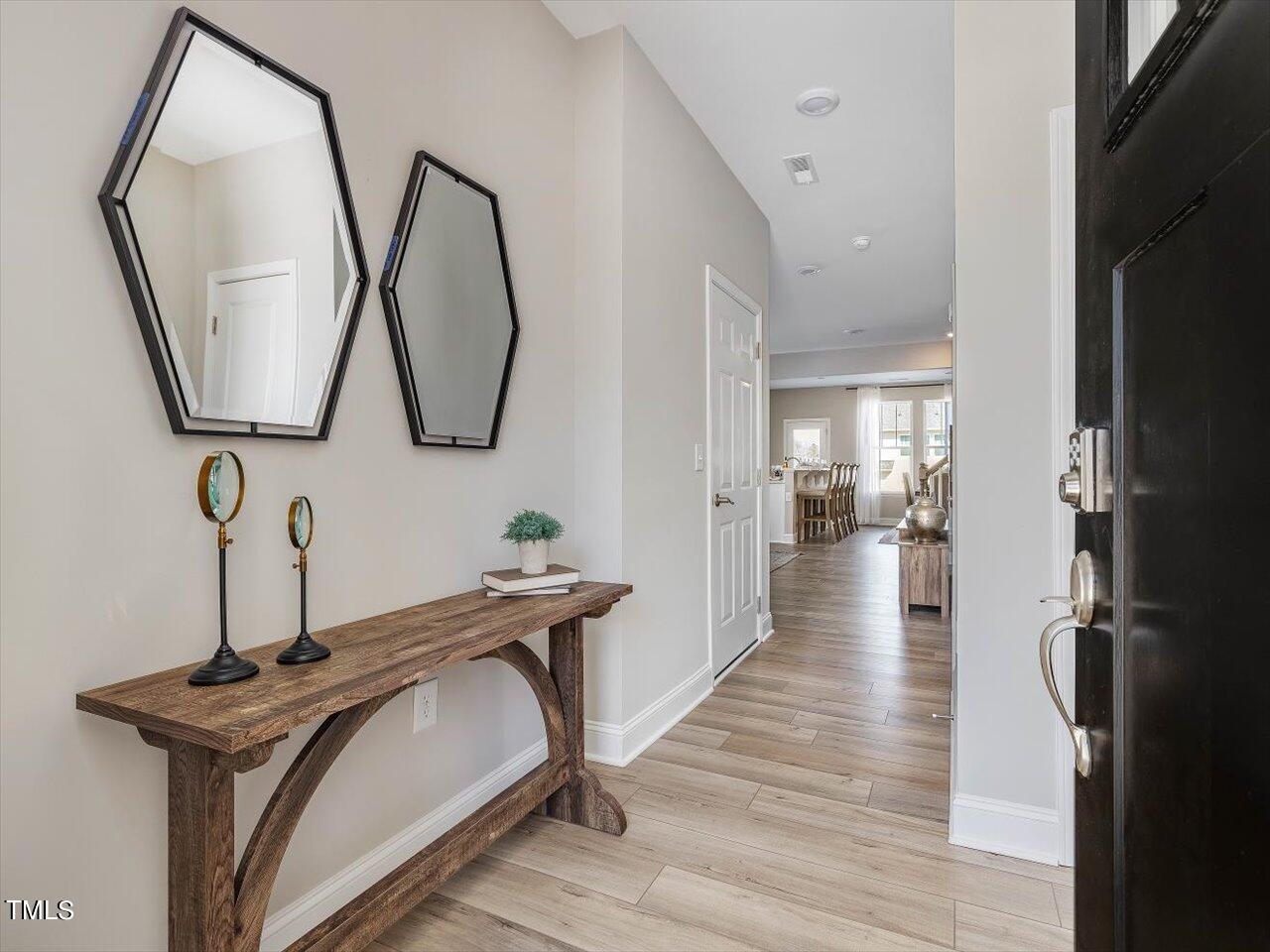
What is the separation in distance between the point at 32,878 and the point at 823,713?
2.54 m

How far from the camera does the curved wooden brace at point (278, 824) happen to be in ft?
3.53

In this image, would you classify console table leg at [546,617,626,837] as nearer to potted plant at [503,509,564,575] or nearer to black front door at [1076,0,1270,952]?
potted plant at [503,509,564,575]

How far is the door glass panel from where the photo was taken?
0.47 m

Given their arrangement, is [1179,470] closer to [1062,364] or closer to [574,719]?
[1062,364]

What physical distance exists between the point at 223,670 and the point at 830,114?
3.13 meters

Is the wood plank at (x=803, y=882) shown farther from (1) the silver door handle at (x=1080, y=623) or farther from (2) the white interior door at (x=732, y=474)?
(2) the white interior door at (x=732, y=474)

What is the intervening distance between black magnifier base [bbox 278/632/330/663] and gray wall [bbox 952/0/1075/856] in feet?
5.44

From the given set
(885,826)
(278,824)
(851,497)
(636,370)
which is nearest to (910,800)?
(885,826)

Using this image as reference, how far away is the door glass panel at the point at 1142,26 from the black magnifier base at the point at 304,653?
54.3 inches

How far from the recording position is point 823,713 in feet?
9.26

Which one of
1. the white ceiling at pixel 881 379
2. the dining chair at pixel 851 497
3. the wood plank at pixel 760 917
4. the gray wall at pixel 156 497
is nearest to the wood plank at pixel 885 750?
the wood plank at pixel 760 917

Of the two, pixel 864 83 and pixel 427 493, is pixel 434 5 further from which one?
pixel 864 83

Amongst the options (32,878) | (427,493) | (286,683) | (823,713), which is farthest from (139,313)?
(823,713)

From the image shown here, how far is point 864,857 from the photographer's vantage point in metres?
1.78
